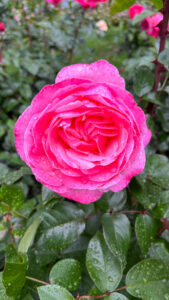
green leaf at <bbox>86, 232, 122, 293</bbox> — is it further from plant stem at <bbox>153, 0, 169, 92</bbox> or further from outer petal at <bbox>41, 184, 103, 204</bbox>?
plant stem at <bbox>153, 0, 169, 92</bbox>

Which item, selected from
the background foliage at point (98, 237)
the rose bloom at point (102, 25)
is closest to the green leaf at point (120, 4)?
the background foliage at point (98, 237)

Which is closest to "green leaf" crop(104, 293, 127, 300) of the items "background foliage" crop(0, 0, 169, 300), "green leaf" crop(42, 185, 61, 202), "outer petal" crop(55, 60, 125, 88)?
"background foliage" crop(0, 0, 169, 300)

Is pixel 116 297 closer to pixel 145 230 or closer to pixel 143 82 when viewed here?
pixel 145 230

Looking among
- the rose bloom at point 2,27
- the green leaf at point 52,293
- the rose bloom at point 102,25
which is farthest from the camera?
the rose bloom at point 102,25

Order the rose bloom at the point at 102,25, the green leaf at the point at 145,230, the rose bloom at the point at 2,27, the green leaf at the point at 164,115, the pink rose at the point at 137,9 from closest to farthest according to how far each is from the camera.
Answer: the green leaf at the point at 145,230 → the green leaf at the point at 164,115 → the rose bloom at the point at 2,27 → the pink rose at the point at 137,9 → the rose bloom at the point at 102,25

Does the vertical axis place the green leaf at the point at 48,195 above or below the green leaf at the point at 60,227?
above

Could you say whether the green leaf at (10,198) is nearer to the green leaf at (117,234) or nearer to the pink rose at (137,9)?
the green leaf at (117,234)

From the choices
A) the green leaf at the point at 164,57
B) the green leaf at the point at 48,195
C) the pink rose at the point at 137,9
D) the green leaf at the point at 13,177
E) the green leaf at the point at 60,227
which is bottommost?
the green leaf at the point at 60,227

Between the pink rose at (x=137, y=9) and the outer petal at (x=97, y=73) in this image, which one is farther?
the pink rose at (x=137, y=9)
